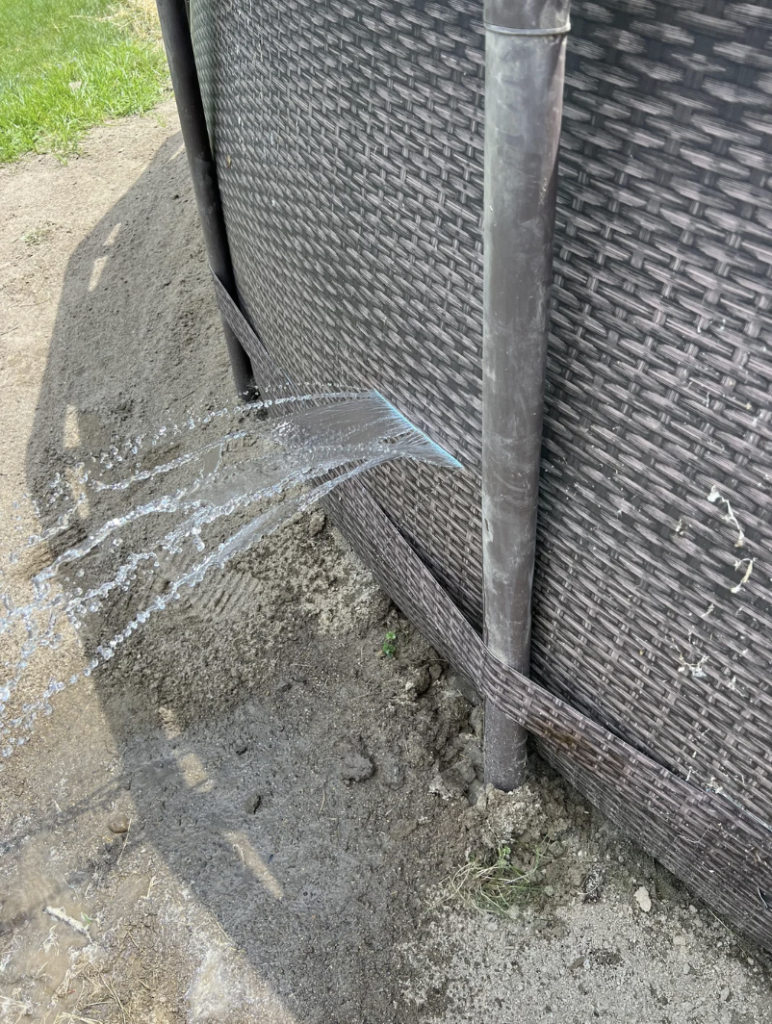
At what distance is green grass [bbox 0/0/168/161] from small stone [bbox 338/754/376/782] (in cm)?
610

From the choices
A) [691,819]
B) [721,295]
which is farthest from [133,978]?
[721,295]

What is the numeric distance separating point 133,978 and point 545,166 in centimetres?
246

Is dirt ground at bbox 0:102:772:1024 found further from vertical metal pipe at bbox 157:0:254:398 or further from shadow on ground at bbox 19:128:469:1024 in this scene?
vertical metal pipe at bbox 157:0:254:398

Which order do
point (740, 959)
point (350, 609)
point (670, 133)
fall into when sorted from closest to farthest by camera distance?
1. point (670, 133)
2. point (740, 959)
3. point (350, 609)

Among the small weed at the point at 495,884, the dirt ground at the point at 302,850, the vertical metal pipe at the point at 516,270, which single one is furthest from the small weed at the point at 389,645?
the vertical metal pipe at the point at 516,270

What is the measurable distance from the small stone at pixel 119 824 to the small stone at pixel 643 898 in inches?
65.9

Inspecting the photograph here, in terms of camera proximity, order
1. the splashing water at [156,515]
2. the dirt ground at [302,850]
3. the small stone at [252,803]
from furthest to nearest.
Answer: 1. the splashing water at [156,515]
2. the small stone at [252,803]
3. the dirt ground at [302,850]

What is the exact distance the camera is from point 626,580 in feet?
5.39

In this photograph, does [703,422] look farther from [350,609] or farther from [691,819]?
[350,609]

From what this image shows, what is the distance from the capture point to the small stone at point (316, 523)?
11.0 feet

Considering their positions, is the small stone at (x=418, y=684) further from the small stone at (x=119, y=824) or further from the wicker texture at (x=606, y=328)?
the small stone at (x=119, y=824)

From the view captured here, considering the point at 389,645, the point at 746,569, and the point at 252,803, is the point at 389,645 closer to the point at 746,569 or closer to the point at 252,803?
the point at 252,803

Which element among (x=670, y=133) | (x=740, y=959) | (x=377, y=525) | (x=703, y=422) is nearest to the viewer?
(x=670, y=133)

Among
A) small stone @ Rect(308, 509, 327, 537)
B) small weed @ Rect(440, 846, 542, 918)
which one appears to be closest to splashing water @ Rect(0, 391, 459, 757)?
small stone @ Rect(308, 509, 327, 537)
